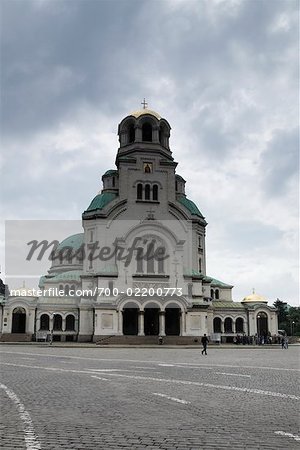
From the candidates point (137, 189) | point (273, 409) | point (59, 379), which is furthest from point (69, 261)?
point (273, 409)

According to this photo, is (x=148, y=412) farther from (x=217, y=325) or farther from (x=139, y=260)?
(x=217, y=325)

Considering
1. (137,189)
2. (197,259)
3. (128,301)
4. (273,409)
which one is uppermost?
(137,189)

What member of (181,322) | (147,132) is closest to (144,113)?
(147,132)

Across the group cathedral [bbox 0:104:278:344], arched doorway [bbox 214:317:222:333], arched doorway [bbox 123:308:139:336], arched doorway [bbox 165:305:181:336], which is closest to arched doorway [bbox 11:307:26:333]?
cathedral [bbox 0:104:278:344]

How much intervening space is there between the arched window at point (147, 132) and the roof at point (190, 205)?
30.1ft

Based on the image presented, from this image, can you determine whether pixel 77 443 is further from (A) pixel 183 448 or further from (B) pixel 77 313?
(B) pixel 77 313

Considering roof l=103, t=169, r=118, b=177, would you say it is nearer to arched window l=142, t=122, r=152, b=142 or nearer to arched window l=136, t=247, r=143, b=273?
arched window l=142, t=122, r=152, b=142

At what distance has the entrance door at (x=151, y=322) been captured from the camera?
57.9m

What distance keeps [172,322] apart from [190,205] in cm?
1785

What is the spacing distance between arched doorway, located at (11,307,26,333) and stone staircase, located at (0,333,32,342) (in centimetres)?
209

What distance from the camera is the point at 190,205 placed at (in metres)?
69.6

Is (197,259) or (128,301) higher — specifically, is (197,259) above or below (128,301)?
above

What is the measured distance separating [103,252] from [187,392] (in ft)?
156

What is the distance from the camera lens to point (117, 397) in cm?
1196
